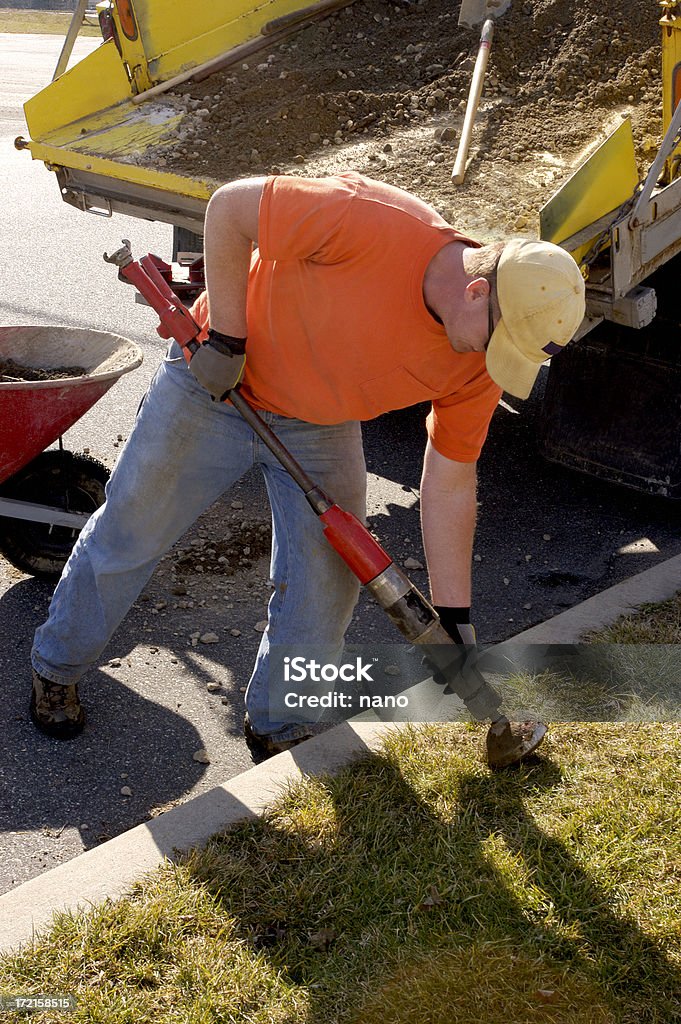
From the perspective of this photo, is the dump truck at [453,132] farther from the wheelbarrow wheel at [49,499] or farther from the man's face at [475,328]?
the man's face at [475,328]

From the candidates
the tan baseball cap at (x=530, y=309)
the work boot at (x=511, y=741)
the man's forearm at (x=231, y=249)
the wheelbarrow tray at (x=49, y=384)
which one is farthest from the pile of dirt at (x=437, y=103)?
the work boot at (x=511, y=741)

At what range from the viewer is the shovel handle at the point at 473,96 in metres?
4.72

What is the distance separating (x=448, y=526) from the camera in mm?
3105

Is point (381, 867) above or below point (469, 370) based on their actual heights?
below

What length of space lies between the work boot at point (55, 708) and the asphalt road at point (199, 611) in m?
0.05

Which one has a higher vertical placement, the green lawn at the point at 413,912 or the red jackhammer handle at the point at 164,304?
the red jackhammer handle at the point at 164,304

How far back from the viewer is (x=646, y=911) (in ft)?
9.15

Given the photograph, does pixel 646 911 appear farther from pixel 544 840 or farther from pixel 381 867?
pixel 381 867

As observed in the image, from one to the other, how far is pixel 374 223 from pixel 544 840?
166 centimetres

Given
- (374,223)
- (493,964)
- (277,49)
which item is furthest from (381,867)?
(277,49)

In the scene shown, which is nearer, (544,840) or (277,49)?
(544,840)

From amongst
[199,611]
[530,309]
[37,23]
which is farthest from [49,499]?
[37,23]

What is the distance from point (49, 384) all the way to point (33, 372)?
1.83ft

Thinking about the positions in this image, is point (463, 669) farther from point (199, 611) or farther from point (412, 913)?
point (199, 611)
